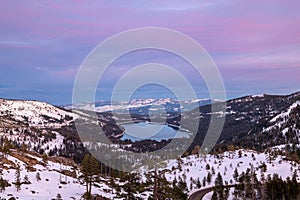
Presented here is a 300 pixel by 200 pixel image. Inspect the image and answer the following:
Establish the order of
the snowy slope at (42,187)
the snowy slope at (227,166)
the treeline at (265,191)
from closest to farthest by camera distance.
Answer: the snowy slope at (42,187), the treeline at (265,191), the snowy slope at (227,166)

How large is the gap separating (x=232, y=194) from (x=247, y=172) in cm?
2658

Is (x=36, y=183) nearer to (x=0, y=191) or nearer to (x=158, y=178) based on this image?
(x=0, y=191)

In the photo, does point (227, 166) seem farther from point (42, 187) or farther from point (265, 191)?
point (42, 187)

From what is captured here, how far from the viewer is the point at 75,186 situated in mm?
93562

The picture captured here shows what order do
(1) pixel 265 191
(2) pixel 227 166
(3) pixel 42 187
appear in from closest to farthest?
(3) pixel 42 187
(1) pixel 265 191
(2) pixel 227 166

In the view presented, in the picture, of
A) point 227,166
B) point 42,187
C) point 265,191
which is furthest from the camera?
point 227,166

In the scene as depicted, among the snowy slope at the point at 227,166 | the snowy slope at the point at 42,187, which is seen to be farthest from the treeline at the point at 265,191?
the snowy slope at the point at 42,187

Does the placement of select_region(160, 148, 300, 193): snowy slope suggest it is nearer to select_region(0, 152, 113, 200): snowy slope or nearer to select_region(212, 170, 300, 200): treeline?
select_region(212, 170, 300, 200): treeline

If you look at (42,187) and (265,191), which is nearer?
(42,187)

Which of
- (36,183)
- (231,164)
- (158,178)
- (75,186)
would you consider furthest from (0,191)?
(231,164)

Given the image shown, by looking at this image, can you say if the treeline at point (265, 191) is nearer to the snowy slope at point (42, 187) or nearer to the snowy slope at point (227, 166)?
the snowy slope at point (227, 166)

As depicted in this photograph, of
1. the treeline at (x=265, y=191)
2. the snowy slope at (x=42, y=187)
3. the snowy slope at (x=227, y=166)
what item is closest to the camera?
the snowy slope at (x=42, y=187)

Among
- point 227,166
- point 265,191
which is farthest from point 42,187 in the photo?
point 227,166

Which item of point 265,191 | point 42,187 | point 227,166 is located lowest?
point 265,191
